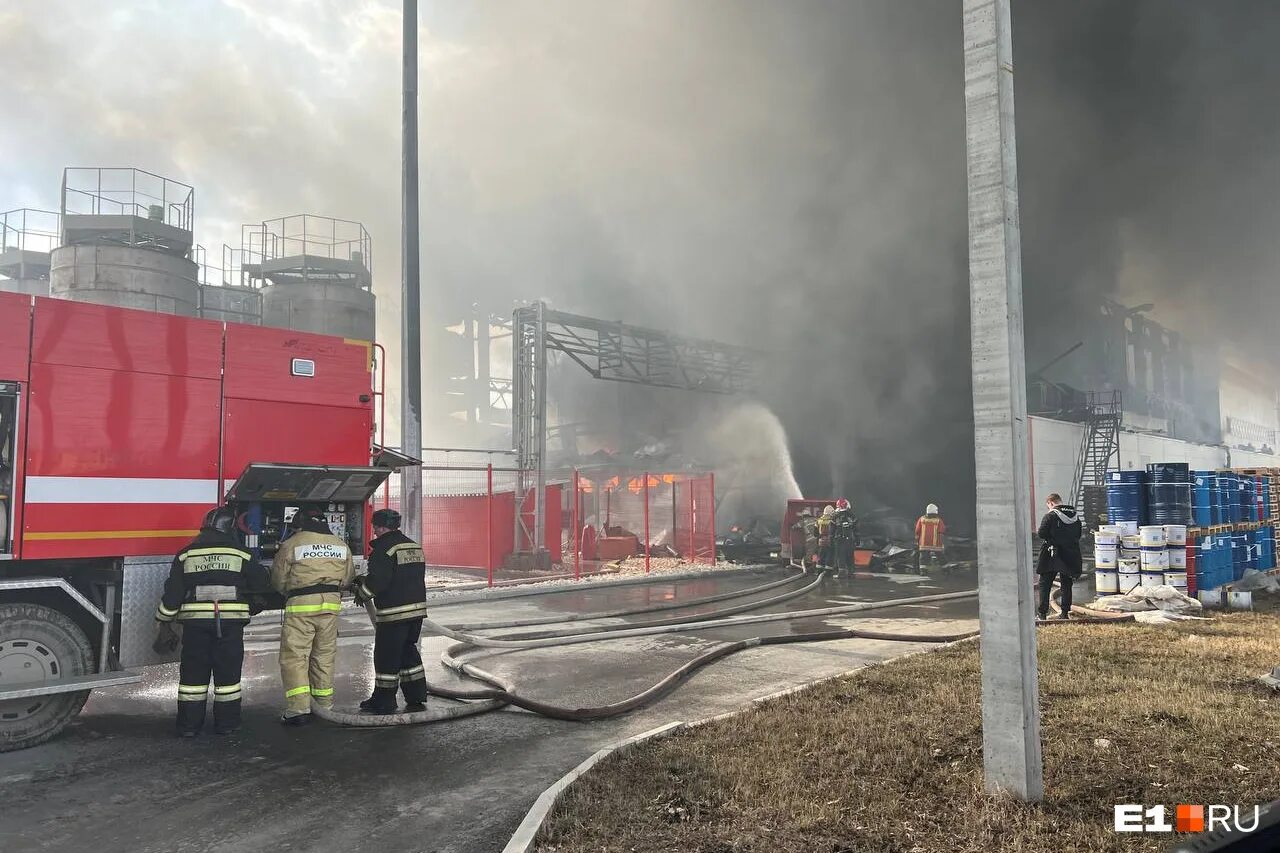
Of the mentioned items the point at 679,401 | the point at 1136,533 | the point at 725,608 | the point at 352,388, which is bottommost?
the point at 725,608

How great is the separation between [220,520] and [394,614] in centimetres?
130

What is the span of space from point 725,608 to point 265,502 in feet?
22.7

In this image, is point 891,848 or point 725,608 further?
point 725,608

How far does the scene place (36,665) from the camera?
4.79 metres

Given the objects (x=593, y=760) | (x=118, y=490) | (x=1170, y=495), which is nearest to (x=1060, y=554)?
(x=1170, y=495)

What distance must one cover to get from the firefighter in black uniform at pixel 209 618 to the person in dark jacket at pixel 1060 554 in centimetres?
808

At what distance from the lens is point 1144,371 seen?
3816 cm

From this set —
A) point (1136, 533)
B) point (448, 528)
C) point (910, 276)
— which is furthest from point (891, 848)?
point (910, 276)

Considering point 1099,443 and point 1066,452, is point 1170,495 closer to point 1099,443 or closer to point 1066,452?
point 1066,452

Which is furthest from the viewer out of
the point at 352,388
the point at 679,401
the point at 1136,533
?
the point at 679,401

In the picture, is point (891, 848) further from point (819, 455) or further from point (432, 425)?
point (432, 425)

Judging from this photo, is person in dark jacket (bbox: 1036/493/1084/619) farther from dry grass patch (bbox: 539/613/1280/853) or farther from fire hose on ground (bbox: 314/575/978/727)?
dry grass patch (bbox: 539/613/1280/853)

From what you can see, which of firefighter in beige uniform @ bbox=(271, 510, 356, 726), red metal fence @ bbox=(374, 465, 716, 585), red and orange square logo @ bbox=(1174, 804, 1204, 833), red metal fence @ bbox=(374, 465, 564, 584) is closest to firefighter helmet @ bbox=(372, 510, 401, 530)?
firefighter in beige uniform @ bbox=(271, 510, 356, 726)

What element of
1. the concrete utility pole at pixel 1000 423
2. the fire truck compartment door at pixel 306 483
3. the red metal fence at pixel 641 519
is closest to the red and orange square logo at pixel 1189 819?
the concrete utility pole at pixel 1000 423
